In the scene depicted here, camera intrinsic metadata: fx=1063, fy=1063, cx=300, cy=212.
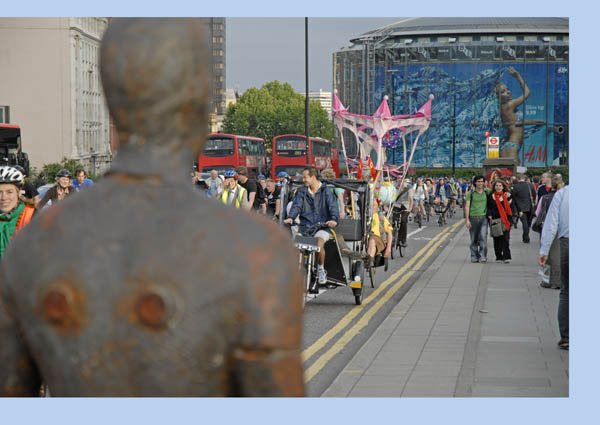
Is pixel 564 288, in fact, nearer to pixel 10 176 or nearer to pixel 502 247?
pixel 10 176

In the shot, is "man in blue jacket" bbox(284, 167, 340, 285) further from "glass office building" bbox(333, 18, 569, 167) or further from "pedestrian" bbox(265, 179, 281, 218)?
"glass office building" bbox(333, 18, 569, 167)

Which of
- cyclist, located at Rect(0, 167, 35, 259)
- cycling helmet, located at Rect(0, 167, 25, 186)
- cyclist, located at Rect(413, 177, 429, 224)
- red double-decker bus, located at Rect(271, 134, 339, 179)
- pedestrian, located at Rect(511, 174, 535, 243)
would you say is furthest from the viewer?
red double-decker bus, located at Rect(271, 134, 339, 179)

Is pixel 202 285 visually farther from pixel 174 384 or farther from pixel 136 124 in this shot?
pixel 136 124

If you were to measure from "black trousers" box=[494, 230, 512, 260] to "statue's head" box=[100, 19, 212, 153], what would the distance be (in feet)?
60.2

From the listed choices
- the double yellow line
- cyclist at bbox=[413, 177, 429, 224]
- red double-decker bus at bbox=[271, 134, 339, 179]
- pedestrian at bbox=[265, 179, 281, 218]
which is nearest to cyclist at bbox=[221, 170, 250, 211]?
the double yellow line

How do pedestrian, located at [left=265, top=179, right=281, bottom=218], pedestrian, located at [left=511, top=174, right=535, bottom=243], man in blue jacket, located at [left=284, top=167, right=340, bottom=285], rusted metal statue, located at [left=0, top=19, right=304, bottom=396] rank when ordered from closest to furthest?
1. rusted metal statue, located at [left=0, top=19, right=304, bottom=396]
2. man in blue jacket, located at [left=284, top=167, right=340, bottom=285]
3. pedestrian, located at [left=511, top=174, right=535, bottom=243]
4. pedestrian, located at [left=265, top=179, right=281, bottom=218]

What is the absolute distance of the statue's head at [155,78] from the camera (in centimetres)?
155

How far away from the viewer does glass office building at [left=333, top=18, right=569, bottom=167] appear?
85562 mm

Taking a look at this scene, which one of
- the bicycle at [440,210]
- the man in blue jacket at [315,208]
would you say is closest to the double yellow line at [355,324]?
the man in blue jacket at [315,208]

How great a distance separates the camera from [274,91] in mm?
121688

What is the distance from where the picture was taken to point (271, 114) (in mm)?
114812

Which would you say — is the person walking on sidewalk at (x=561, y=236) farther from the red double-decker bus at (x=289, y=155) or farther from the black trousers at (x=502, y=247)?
the red double-decker bus at (x=289, y=155)

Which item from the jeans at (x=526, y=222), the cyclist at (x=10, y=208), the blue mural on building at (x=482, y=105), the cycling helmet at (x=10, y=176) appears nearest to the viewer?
the cyclist at (x=10, y=208)

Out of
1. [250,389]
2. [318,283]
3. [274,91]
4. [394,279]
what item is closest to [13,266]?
[250,389]
